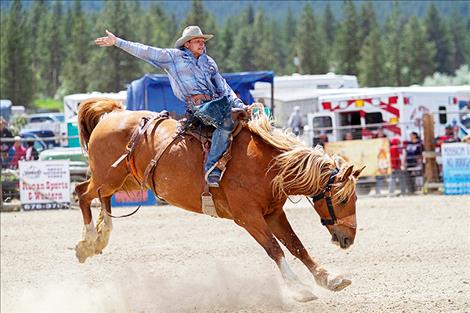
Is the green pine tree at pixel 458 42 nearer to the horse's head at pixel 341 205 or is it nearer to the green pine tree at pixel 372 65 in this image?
the green pine tree at pixel 372 65

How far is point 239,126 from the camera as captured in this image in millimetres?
7230

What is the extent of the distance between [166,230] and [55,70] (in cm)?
8885

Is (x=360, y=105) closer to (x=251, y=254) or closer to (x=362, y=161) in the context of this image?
(x=362, y=161)

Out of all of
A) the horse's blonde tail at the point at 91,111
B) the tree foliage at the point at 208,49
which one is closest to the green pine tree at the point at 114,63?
the tree foliage at the point at 208,49

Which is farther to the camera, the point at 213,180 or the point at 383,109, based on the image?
the point at 383,109

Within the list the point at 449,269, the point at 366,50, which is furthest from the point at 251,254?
the point at 366,50

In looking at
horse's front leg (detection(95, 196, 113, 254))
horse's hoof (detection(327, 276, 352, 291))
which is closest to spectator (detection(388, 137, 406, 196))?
horse's front leg (detection(95, 196, 113, 254))

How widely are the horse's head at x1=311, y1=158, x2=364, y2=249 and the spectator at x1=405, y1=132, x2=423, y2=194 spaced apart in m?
11.2

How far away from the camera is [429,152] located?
58.0 ft

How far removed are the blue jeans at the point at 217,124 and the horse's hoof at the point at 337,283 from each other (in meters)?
1.36

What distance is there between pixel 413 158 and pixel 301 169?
1152 cm

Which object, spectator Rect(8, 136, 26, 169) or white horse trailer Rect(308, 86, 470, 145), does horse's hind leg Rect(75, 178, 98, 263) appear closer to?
spectator Rect(8, 136, 26, 169)

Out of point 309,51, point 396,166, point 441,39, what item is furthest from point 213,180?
point 441,39

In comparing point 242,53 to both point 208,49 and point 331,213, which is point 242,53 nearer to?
point 208,49
